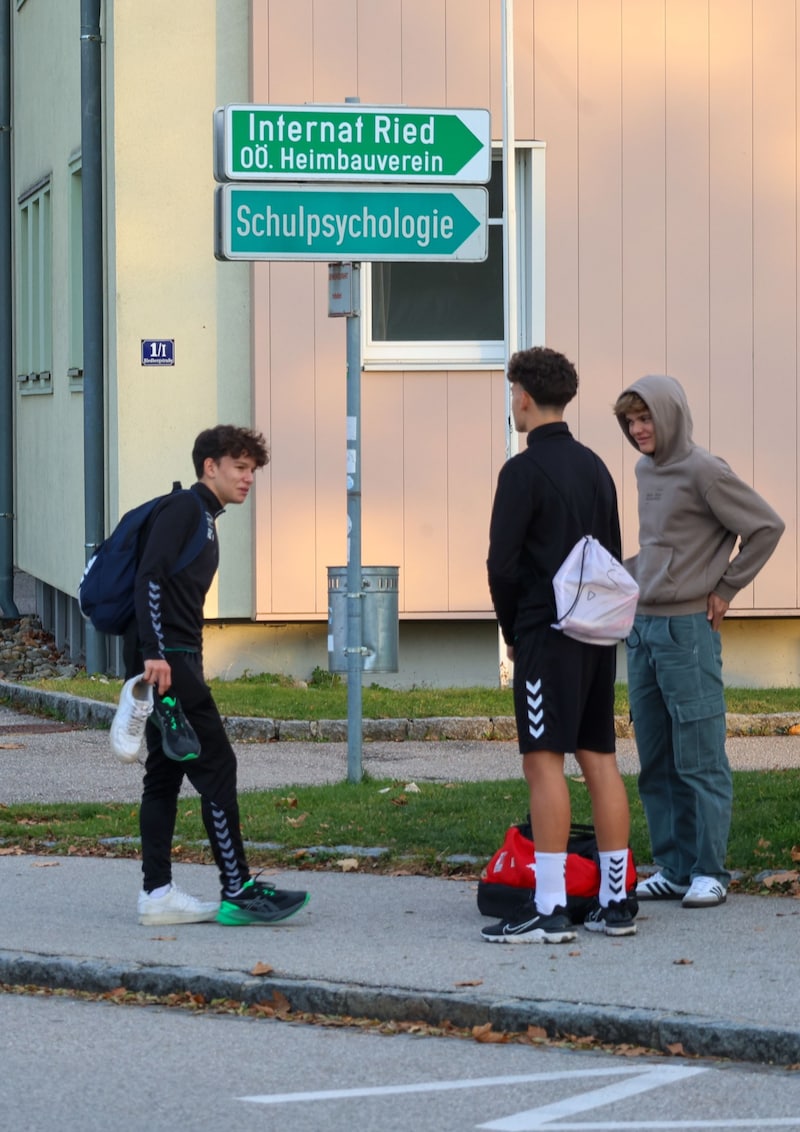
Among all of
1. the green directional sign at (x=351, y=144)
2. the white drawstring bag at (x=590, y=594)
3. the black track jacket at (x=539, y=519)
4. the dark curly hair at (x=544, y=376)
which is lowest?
the white drawstring bag at (x=590, y=594)

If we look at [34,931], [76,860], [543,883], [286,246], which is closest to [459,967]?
[543,883]

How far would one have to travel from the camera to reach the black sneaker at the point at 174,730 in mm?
7551

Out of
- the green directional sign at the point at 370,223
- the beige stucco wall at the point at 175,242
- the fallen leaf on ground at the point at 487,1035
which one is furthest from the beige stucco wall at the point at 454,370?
the fallen leaf on ground at the point at 487,1035

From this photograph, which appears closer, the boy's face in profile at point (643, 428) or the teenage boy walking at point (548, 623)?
the teenage boy walking at point (548, 623)

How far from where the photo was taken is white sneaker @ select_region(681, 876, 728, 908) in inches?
311

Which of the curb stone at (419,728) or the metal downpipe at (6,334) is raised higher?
the metal downpipe at (6,334)

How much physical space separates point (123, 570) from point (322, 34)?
31.7 ft

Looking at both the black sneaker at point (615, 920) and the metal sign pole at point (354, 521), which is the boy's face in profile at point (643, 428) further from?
the metal sign pole at point (354, 521)

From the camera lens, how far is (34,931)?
7.84 metres

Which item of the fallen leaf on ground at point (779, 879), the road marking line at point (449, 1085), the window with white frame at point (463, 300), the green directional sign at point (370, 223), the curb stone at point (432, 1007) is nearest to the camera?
the road marking line at point (449, 1085)

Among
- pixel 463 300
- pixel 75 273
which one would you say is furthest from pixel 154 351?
pixel 75 273

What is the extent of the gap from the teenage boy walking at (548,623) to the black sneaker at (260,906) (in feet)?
2.56

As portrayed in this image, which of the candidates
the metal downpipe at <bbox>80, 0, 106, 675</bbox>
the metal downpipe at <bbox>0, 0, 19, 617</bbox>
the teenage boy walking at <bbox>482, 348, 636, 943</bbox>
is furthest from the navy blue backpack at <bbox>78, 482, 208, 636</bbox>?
the metal downpipe at <bbox>0, 0, 19, 617</bbox>

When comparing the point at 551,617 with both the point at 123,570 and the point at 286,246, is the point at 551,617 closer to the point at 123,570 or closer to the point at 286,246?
the point at 123,570
